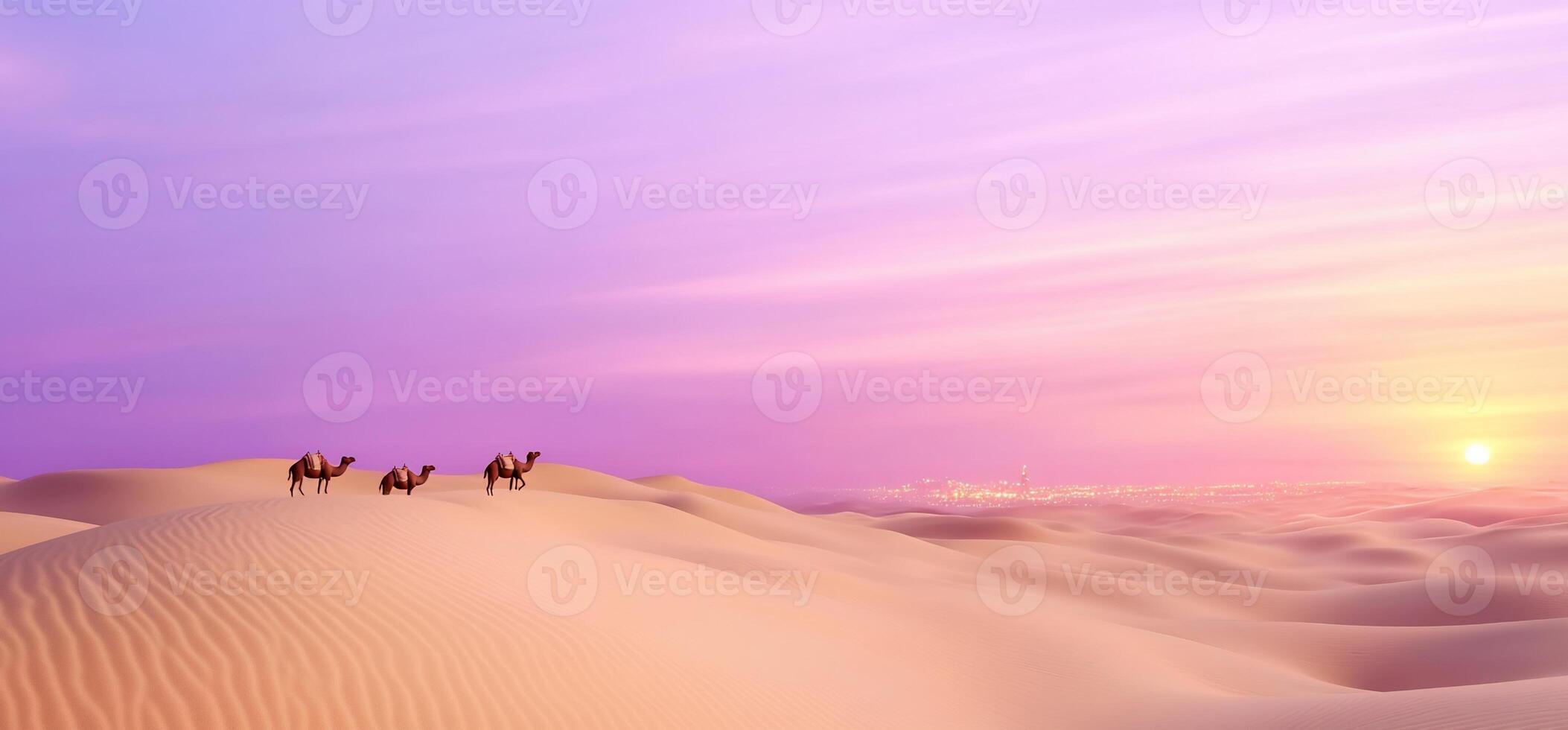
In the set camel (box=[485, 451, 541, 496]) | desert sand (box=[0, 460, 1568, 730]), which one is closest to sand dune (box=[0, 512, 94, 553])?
desert sand (box=[0, 460, 1568, 730])

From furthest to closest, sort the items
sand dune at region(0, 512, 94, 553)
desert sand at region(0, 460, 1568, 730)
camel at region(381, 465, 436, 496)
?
camel at region(381, 465, 436, 496)
sand dune at region(0, 512, 94, 553)
desert sand at region(0, 460, 1568, 730)

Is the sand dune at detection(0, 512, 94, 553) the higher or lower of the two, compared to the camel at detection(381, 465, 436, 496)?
lower

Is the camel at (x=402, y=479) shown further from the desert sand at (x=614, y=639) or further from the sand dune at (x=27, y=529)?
the sand dune at (x=27, y=529)

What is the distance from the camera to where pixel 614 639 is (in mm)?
11859

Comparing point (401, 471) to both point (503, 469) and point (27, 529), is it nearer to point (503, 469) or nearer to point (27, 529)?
point (503, 469)

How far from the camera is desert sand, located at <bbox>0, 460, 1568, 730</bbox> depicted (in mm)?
9031

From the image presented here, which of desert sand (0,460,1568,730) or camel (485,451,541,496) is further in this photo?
camel (485,451,541,496)


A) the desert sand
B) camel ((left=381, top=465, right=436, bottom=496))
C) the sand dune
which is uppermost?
camel ((left=381, top=465, right=436, bottom=496))

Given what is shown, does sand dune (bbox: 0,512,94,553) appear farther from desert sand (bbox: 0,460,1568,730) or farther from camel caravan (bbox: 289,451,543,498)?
camel caravan (bbox: 289,451,543,498)

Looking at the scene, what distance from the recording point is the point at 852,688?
13.8 m

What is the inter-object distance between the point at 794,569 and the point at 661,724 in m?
14.7

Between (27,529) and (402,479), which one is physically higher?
(402,479)

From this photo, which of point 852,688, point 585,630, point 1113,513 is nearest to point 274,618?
point 585,630

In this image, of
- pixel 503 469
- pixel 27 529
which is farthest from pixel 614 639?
pixel 27 529
